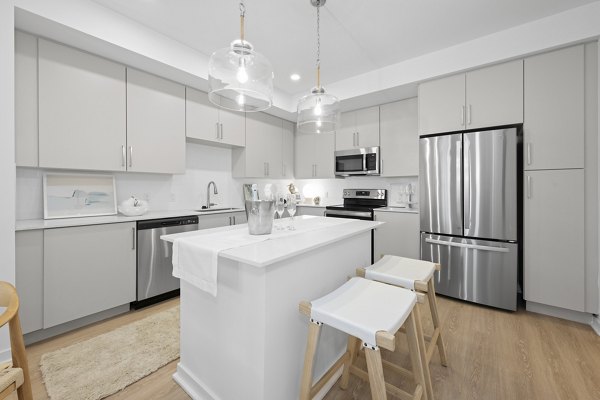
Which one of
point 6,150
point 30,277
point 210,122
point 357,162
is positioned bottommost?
point 30,277

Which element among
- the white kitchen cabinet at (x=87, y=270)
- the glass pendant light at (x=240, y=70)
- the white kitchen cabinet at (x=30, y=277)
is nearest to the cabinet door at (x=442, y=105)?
the glass pendant light at (x=240, y=70)

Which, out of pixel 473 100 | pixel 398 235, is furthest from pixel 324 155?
pixel 473 100

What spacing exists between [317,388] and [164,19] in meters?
3.06

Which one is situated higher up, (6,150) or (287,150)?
(287,150)

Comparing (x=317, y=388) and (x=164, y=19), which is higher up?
(x=164, y=19)

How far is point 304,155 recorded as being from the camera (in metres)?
4.66

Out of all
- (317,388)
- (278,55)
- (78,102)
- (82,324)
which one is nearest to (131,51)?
(78,102)

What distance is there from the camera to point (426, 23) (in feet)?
7.75

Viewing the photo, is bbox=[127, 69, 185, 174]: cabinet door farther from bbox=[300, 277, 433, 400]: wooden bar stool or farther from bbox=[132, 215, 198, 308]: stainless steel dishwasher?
bbox=[300, 277, 433, 400]: wooden bar stool

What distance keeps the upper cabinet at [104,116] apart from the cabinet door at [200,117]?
82 mm

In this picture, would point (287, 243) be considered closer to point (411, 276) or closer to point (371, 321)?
point (371, 321)

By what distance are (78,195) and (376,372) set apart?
2992 millimetres

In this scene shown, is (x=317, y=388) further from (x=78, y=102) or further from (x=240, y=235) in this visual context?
(x=78, y=102)

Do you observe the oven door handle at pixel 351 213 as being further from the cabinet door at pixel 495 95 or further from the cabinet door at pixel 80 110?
the cabinet door at pixel 80 110
